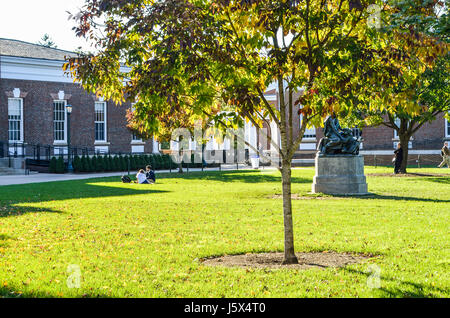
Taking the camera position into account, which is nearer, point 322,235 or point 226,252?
point 226,252

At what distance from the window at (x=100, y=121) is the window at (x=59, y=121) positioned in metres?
2.73

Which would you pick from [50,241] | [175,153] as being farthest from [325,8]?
[175,153]

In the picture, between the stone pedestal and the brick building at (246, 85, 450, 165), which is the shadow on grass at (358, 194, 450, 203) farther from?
the brick building at (246, 85, 450, 165)

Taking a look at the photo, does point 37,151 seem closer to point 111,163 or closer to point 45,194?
point 111,163

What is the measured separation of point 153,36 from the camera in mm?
8258

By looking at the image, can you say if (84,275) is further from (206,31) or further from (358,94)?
(358,94)

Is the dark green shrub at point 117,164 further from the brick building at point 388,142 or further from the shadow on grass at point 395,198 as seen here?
the shadow on grass at point 395,198

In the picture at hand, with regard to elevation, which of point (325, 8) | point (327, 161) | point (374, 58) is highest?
point (325, 8)

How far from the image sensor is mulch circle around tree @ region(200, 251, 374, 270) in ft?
26.5

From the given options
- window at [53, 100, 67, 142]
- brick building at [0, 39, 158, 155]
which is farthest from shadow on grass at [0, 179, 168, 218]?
window at [53, 100, 67, 142]

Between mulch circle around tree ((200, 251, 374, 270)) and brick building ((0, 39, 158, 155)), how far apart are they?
103 ft

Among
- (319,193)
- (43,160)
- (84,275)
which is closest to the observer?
(84,275)

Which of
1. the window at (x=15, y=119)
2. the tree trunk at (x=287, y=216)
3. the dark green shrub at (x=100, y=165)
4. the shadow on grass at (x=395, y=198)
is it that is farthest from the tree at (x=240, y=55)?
the window at (x=15, y=119)

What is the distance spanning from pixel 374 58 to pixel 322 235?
4.05m
